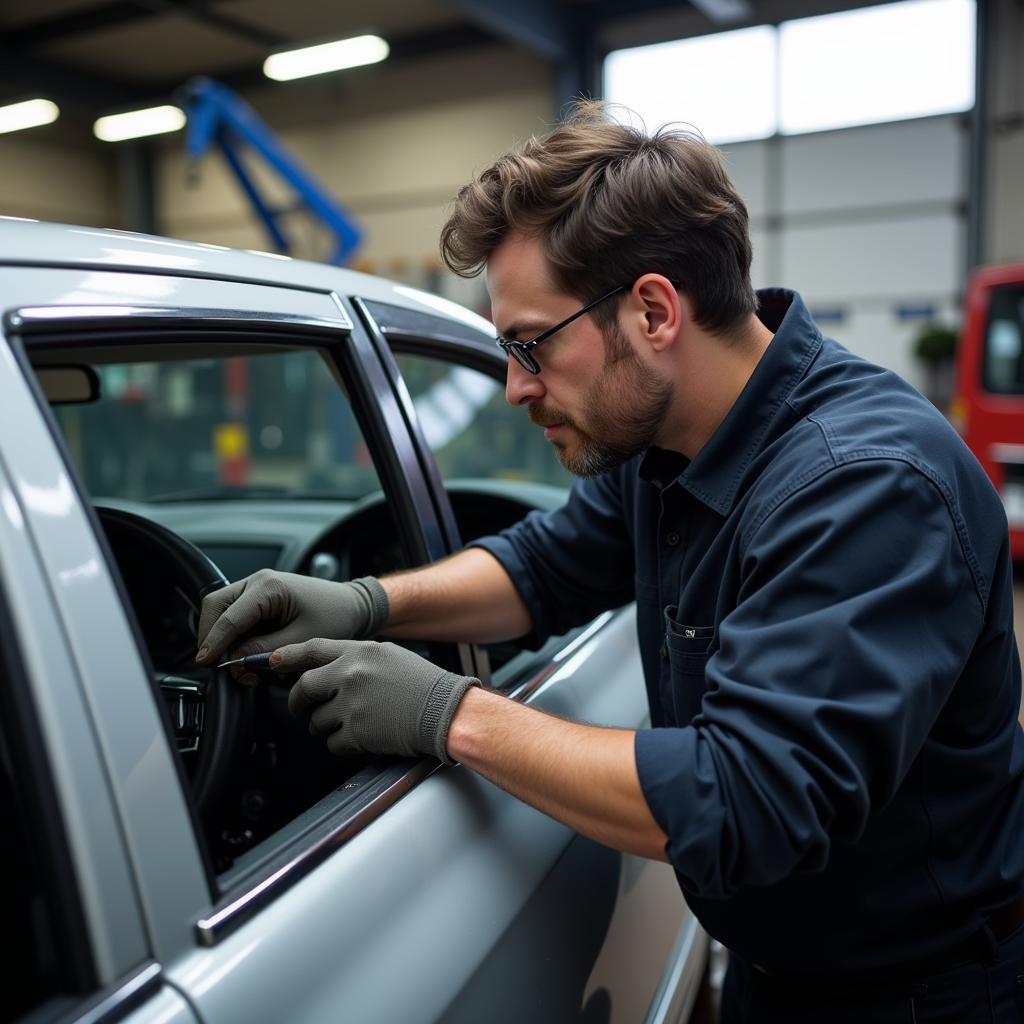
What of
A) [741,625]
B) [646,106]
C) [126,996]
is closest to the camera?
[126,996]

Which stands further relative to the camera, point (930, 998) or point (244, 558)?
point (244, 558)

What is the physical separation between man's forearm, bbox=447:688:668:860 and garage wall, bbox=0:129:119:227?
13214 millimetres

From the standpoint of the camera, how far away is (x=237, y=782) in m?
1.28

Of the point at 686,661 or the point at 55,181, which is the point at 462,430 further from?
the point at 55,181

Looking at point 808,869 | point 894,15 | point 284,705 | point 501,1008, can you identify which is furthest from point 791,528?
point 894,15

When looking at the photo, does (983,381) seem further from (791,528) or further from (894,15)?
(791,528)

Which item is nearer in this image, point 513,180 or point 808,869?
point 808,869

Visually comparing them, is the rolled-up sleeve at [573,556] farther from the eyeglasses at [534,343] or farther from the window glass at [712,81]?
the window glass at [712,81]

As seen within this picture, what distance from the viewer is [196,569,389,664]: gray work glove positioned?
1.23m

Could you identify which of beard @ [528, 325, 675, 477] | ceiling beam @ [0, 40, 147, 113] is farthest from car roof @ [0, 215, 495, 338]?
ceiling beam @ [0, 40, 147, 113]

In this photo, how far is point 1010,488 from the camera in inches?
235

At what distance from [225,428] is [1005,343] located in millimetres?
5107

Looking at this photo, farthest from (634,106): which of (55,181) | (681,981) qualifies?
(681,981)

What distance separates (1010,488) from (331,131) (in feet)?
32.5
